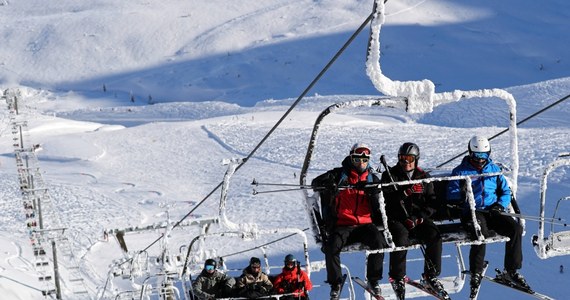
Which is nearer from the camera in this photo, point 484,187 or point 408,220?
point 408,220

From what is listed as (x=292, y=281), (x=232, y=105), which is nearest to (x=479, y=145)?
(x=292, y=281)

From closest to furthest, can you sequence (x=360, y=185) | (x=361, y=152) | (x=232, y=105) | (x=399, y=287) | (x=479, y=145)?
1. (x=360, y=185)
2. (x=361, y=152)
3. (x=399, y=287)
4. (x=479, y=145)
5. (x=232, y=105)

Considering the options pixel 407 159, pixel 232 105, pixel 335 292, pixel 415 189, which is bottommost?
pixel 335 292

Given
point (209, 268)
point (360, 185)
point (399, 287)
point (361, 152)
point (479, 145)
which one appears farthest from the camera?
point (209, 268)

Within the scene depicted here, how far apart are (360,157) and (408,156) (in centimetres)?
→ 51

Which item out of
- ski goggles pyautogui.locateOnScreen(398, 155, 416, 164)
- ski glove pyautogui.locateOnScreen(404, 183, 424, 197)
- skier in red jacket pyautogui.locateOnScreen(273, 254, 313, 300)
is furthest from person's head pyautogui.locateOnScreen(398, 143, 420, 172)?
skier in red jacket pyautogui.locateOnScreen(273, 254, 313, 300)

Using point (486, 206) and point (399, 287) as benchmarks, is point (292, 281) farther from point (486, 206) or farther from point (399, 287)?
point (486, 206)

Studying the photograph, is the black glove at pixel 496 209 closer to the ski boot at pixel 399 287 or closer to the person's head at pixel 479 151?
the person's head at pixel 479 151

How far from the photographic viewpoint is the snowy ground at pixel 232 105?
2809 centimetres

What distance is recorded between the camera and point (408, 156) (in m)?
9.23

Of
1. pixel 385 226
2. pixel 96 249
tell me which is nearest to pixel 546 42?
pixel 96 249

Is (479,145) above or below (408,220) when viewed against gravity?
above

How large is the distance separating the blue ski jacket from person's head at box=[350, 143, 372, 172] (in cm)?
98

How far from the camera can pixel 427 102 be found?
27.6ft
